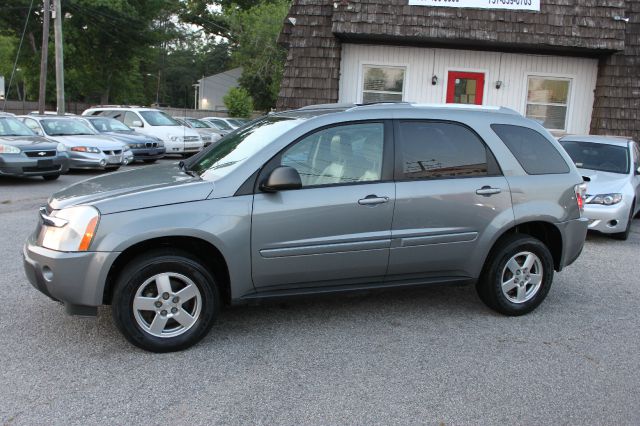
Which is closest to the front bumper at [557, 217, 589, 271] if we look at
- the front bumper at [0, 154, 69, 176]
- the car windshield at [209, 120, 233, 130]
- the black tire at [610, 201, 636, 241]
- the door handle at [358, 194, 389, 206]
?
the door handle at [358, 194, 389, 206]

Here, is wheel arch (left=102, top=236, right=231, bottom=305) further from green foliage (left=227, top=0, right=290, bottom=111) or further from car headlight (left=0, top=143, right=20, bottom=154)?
green foliage (left=227, top=0, right=290, bottom=111)

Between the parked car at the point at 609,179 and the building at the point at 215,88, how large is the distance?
176 ft

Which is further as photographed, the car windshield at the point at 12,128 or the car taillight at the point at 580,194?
the car windshield at the point at 12,128

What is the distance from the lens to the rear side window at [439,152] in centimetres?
452

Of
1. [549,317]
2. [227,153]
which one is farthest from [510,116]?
[227,153]

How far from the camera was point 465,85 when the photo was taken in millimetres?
12336

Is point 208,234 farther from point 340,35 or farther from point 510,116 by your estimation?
point 340,35

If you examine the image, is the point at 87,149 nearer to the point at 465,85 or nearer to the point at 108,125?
the point at 108,125

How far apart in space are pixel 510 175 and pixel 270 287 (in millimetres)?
2204

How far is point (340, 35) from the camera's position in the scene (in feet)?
37.9

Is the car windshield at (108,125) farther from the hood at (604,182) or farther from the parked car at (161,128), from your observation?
the hood at (604,182)

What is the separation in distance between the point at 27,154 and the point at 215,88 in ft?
168

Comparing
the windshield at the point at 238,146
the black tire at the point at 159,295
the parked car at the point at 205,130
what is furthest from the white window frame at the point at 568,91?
the parked car at the point at 205,130

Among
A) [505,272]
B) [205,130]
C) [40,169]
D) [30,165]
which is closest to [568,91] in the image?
[505,272]
